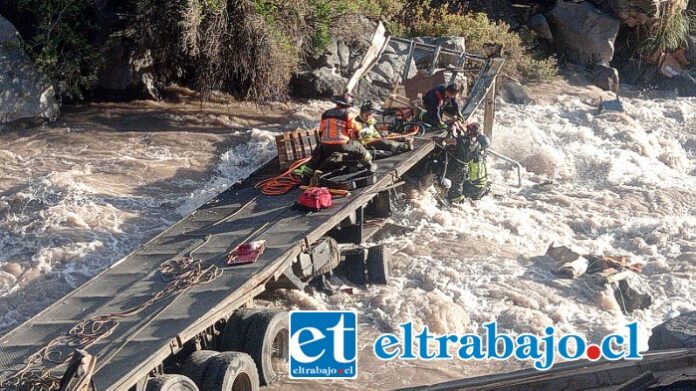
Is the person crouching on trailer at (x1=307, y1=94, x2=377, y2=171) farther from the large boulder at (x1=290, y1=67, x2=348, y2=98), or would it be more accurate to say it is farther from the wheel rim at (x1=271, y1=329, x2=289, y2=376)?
the large boulder at (x1=290, y1=67, x2=348, y2=98)

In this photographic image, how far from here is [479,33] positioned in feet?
66.0

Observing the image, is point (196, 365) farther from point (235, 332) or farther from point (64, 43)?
point (64, 43)

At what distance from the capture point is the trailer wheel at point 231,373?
785 centimetres

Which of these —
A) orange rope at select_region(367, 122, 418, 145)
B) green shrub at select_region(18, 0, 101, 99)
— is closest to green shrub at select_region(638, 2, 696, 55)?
orange rope at select_region(367, 122, 418, 145)

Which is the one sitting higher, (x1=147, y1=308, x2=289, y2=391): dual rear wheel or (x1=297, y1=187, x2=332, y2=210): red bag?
(x1=297, y1=187, x2=332, y2=210): red bag

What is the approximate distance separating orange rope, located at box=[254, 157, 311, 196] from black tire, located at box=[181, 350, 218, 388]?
3904mm

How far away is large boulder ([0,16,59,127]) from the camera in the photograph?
50.4 feet

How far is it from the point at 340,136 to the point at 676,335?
193 inches

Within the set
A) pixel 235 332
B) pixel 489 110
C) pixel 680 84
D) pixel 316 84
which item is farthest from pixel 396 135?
pixel 680 84

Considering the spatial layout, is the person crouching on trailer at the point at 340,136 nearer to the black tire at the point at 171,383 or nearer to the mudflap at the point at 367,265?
the mudflap at the point at 367,265
